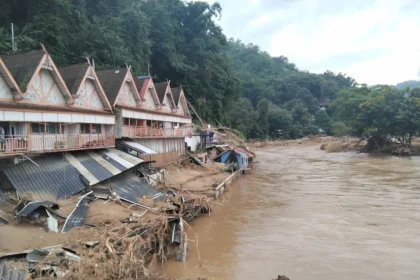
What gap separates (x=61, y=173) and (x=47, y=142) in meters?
1.68

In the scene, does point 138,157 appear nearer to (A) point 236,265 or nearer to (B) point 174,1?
(A) point 236,265

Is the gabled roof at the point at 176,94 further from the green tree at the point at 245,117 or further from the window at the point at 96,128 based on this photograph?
the green tree at the point at 245,117

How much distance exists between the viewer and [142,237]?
39.1ft

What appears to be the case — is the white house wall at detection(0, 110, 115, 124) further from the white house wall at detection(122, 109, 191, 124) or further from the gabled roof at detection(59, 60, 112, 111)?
the white house wall at detection(122, 109, 191, 124)

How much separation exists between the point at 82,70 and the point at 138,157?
665 cm

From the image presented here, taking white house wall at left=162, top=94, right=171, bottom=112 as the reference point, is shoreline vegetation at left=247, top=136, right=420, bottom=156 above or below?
below

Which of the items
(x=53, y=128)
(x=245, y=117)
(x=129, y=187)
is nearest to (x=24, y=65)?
(x=53, y=128)

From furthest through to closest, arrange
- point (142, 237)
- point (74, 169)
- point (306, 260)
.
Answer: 1. point (74, 169)
2. point (306, 260)
3. point (142, 237)

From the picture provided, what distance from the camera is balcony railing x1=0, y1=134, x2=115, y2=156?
1397 cm

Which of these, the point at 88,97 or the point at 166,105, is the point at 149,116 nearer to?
the point at 166,105

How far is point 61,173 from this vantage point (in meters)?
16.0

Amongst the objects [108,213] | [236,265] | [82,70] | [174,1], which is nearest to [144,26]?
[174,1]

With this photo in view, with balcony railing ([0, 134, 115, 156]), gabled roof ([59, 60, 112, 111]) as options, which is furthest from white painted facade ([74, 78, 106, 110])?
balcony railing ([0, 134, 115, 156])

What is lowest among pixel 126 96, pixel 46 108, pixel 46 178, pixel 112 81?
pixel 46 178
